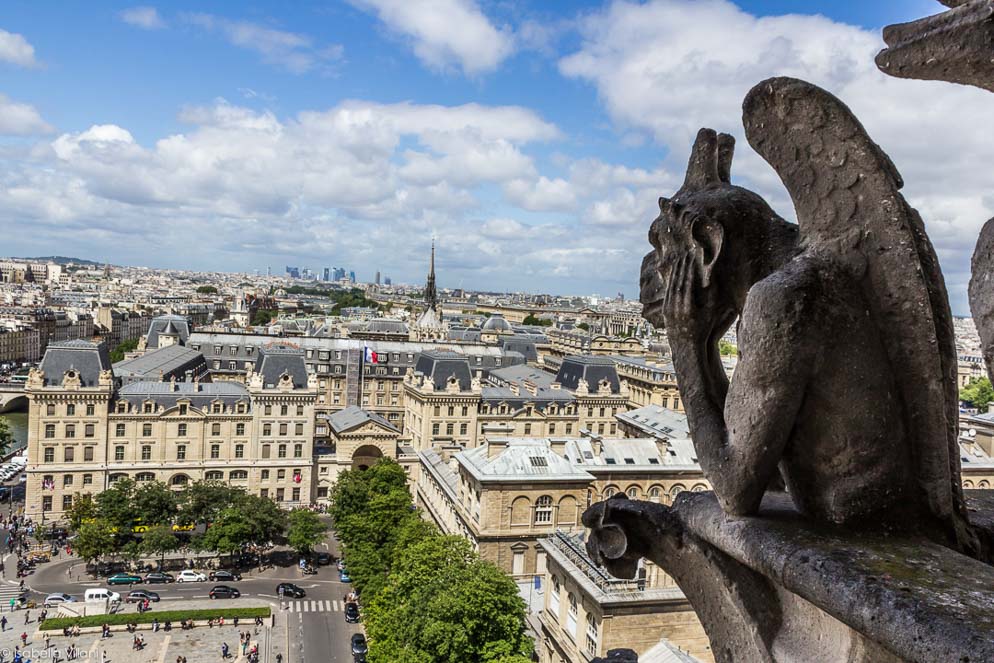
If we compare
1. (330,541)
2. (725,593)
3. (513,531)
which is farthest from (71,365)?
(725,593)

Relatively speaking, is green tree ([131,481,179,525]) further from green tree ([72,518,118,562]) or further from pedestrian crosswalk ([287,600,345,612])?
pedestrian crosswalk ([287,600,345,612])

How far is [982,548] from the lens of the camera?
213 inches

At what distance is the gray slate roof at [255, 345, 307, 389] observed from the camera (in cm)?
6975

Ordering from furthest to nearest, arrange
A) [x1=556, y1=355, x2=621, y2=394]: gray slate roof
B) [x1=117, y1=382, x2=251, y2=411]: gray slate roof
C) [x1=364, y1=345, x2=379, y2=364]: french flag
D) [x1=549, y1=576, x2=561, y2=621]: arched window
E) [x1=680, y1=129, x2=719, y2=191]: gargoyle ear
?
[x1=364, y1=345, x2=379, y2=364]: french flag → [x1=556, y1=355, x2=621, y2=394]: gray slate roof → [x1=117, y1=382, x2=251, y2=411]: gray slate roof → [x1=549, y1=576, x2=561, y2=621]: arched window → [x1=680, y1=129, x2=719, y2=191]: gargoyle ear

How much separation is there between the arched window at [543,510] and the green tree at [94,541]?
30908mm

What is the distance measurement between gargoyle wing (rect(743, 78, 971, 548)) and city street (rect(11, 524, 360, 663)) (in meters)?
42.3

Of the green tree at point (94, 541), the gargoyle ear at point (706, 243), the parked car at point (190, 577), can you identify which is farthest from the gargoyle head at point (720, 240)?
the green tree at point (94, 541)

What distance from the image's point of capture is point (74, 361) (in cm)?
6366

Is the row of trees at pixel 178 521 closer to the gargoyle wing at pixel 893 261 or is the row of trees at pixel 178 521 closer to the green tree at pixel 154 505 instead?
the green tree at pixel 154 505

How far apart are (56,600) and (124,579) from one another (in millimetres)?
5240

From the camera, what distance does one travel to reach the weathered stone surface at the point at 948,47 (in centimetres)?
435

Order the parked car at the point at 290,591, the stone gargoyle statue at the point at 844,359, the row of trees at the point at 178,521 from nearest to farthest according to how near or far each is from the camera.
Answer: the stone gargoyle statue at the point at 844,359 < the parked car at the point at 290,591 < the row of trees at the point at 178,521

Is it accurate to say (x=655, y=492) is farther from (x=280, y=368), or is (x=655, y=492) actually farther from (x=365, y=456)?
(x=280, y=368)

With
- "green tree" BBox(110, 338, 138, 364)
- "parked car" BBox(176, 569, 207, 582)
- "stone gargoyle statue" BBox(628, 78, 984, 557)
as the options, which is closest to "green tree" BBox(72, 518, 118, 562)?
"parked car" BBox(176, 569, 207, 582)
